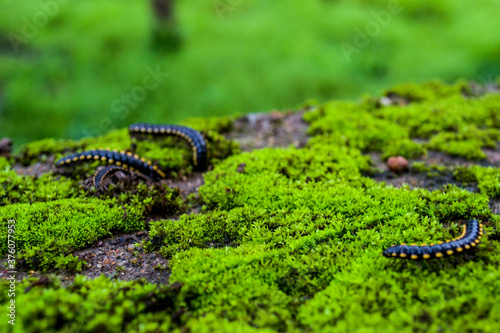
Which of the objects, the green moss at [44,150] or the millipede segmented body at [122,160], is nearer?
the millipede segmented body at [122,160]

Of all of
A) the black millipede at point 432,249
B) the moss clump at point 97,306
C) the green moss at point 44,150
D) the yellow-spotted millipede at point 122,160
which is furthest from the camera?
the green moss at point 44,150

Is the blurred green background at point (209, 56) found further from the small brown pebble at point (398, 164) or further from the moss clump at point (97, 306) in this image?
the moss clump at point (97, 306)

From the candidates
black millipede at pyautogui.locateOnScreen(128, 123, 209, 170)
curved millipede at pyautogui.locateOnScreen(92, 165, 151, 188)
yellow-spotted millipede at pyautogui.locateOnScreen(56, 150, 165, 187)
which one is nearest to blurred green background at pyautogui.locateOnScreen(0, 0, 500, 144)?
black millipede at pyautogui.locateOnScreen(128, 123, 209, 170)

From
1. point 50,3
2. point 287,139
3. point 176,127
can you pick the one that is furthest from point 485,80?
point 50,3

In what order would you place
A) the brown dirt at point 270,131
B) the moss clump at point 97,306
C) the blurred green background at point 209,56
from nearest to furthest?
the moss clump at point 97,306
the brown dirt at point 270,131
the blurred green background at point 209,56

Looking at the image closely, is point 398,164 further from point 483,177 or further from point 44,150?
point 44,150

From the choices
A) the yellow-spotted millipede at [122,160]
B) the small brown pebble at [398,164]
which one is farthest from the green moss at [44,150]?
the small brown pebble at [398,164]

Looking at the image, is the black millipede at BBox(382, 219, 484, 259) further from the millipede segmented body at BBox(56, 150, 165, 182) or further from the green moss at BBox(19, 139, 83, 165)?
the green moss at BBox(19, 139, 83, 165)
